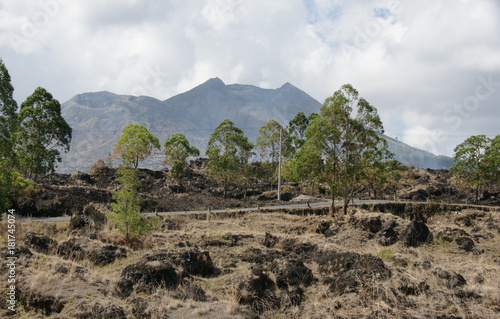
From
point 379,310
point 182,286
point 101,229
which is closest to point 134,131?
point 101,229

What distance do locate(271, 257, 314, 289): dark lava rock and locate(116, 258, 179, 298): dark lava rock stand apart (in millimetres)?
3114

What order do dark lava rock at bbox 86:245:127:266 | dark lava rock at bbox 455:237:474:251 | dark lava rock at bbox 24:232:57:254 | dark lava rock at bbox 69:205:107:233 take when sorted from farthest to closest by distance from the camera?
1. dark lava rock at bbox 69:205:107:233
2. dark lava rock at bbox 455:237:474:251
3. dark lava rock at bbox 24:232:57:254
4. dark lava rock at bbox 86:245:127:266

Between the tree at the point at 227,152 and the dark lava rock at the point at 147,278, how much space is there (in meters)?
33.3

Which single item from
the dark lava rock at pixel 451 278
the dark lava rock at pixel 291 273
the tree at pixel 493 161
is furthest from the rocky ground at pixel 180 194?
the dark lava rock at pixel 451 278

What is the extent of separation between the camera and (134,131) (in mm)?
46344

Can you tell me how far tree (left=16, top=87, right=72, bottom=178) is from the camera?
1310 inches

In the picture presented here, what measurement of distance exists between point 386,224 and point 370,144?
582 centimetres

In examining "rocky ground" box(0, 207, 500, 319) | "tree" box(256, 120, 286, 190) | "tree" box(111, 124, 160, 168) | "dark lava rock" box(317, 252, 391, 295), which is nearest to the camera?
"rocky ground" box(0, 207, 500, 319)

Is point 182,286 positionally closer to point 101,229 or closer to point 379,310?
point 379,310

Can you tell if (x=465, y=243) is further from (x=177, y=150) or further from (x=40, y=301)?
(x=177, y=150)

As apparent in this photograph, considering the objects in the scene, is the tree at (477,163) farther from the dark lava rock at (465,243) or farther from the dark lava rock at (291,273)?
the dark lava rock at (291,273)

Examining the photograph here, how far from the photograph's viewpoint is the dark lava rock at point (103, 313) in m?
6.75

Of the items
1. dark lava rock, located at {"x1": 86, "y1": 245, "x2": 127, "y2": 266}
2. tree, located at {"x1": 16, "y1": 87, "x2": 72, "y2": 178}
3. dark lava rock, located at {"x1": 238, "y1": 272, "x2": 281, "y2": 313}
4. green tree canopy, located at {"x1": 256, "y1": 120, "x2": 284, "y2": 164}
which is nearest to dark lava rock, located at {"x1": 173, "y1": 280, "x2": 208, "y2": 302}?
dark lava rock, located at {"x1": 238, "y1": 272, "x2": 281, "y2": 313}

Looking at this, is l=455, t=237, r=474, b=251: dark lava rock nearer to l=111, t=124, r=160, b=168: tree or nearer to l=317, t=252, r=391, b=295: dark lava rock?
l=317, t=252, r=391, b=295: dark lava rock
